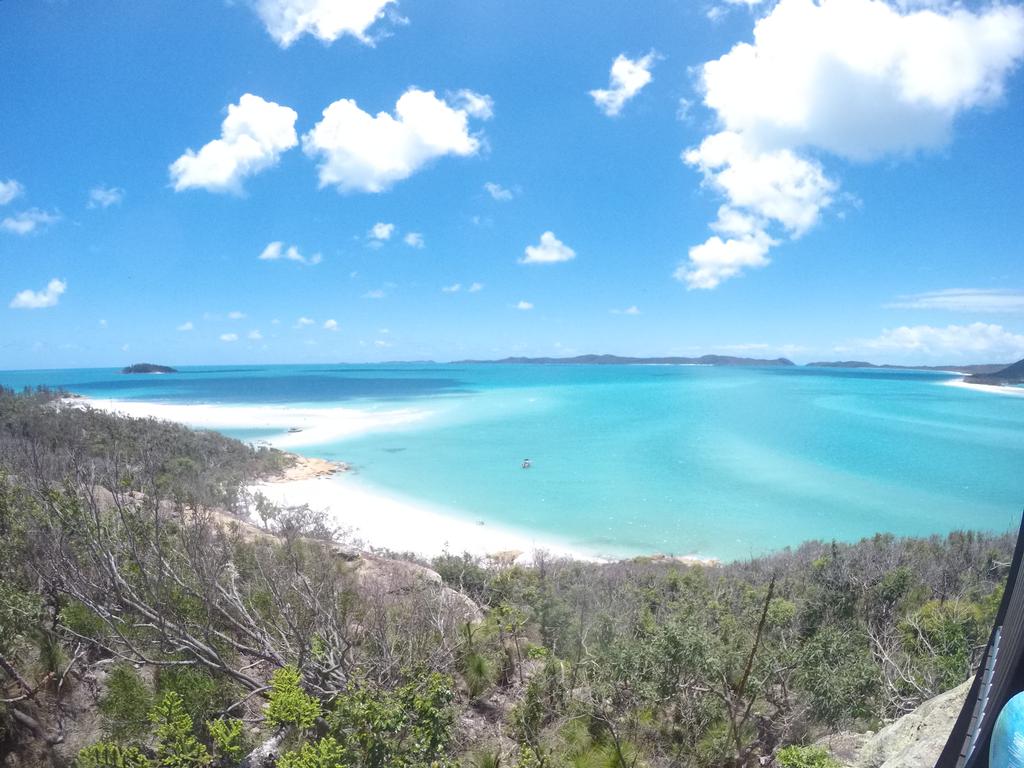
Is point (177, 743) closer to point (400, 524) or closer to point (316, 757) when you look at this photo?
point (316, 757)

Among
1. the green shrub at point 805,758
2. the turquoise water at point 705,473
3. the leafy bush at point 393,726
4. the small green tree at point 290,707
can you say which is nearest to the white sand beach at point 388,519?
the turquoise water at point 705,473

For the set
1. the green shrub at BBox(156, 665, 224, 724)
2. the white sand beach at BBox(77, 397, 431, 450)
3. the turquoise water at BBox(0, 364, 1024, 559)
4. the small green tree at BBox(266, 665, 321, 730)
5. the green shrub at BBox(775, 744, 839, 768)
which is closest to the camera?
the small green tree at BBox(266, 665, 321, 730)

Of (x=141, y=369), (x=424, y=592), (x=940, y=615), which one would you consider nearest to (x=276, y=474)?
(x=424, y=592)

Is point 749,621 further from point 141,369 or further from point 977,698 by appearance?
point 141,369

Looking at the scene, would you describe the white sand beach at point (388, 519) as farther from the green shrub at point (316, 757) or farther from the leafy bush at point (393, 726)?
the green shrub at point (316, 757)

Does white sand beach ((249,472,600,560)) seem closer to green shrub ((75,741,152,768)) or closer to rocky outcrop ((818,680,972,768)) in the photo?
rocky outcrop ((818,680,972,768))

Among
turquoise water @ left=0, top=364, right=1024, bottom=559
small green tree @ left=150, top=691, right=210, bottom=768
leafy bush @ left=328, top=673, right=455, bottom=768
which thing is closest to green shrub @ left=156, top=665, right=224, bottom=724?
small green tree @ left=150, top=691, right=210, bottom=768

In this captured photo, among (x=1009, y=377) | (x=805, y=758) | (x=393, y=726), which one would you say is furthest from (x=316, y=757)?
(x=1009, y=377)
